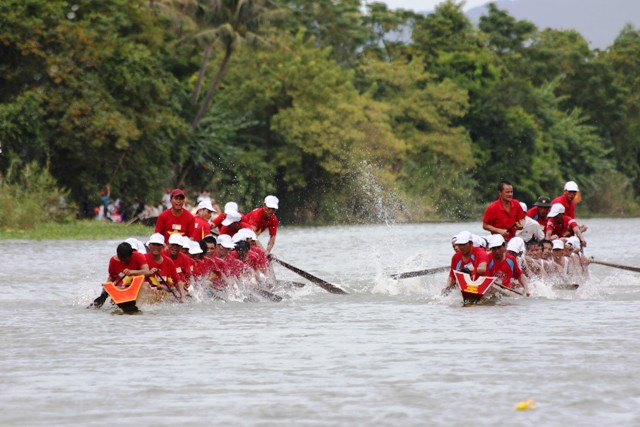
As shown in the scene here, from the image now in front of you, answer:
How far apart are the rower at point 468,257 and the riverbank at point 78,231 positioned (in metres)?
20.5

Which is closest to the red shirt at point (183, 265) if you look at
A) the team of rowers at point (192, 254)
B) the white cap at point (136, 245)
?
the team of rowers at point (192, 254)

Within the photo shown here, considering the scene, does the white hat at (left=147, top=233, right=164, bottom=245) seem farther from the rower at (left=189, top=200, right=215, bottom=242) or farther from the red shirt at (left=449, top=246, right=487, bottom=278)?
the red shirt at (left=449, top=246, right=487, bottom=278)

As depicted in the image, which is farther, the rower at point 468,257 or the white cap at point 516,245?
the white cap at point 516,245

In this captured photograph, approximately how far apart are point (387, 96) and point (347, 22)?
6.39m

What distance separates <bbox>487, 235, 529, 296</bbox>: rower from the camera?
17312 millimetres

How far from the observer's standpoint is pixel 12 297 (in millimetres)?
20281

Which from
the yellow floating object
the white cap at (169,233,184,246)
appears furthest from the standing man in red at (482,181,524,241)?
the yellow floating object

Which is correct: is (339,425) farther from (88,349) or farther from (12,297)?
(12,297)

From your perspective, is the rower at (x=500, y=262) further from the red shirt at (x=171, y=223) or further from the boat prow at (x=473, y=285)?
the red shirt at (x=171, y=223)

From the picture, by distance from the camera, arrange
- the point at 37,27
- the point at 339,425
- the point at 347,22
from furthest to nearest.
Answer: the point at 347,22 < the point at 37,27 < the point at 339,425

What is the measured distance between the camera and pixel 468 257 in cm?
1714

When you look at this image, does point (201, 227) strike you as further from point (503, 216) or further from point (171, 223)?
point (503, 216)

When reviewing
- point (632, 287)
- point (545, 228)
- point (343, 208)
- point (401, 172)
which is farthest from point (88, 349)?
point (401, 172)

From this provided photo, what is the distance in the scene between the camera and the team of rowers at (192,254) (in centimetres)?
1645
